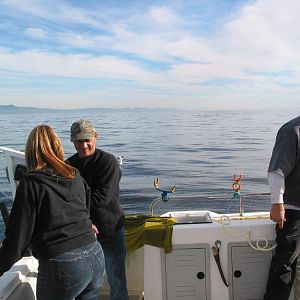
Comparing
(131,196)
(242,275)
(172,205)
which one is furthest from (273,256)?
(131,196)

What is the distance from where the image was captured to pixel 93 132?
265 centimetres

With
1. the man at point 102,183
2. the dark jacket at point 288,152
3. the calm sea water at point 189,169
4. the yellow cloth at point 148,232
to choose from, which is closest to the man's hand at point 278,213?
the dark jacket at point 288,152

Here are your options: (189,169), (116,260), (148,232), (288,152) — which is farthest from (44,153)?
(189,169)

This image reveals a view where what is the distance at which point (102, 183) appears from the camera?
8.64ft

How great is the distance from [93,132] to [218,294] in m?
1.68

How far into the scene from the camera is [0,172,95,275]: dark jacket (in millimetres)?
1848

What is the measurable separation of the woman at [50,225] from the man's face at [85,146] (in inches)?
22.9

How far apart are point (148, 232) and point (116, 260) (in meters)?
0.43

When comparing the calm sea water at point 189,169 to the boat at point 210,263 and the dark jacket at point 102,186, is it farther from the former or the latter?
the dark jacket at point 102,186

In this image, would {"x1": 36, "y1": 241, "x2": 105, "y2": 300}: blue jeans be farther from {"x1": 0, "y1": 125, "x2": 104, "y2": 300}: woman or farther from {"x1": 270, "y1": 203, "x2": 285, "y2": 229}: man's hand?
{"x1": 270, "y1": 203, "x2": 285, "y2": 229}: man's hand

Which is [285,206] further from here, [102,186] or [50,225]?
[50,225]

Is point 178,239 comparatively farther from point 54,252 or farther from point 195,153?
point 195,153

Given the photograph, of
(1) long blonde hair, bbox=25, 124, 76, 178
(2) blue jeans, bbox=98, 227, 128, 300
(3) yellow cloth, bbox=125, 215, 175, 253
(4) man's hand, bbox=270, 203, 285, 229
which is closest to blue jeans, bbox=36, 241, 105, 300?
(1) long blonde hair, bbox=25, 124, 76, 178

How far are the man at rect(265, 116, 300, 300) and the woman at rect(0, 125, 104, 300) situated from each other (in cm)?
135
